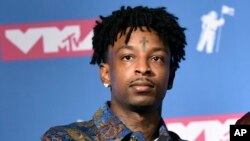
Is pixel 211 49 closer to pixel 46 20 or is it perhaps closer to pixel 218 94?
pixel 218 94

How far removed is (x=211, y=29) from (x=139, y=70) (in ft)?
2.64

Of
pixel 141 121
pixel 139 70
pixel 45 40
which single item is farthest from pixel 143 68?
pixel 45 40

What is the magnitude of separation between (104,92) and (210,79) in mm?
352

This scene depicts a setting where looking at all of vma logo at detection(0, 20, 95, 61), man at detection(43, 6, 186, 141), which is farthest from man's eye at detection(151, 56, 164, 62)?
vma logo at detection(0, 20, 95, 61)

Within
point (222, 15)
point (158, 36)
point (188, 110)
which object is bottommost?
point (188, 110)

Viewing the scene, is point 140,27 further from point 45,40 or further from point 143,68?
point 45,40

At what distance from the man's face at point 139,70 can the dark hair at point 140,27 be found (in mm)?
15

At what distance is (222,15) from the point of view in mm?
1954

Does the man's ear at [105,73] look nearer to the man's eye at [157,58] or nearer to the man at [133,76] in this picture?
the man at [133,76]

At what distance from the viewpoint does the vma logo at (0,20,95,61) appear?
1842mm

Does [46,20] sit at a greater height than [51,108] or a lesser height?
greater

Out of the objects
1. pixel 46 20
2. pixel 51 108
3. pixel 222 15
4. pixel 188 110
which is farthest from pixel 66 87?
pixel 222 15

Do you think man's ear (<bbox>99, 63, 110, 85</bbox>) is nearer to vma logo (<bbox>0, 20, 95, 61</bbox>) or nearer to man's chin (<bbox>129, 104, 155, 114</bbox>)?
man's chin (<bbox>129, 104, 155, 114</bbox>)

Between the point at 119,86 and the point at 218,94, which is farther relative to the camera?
the point at 218,94
